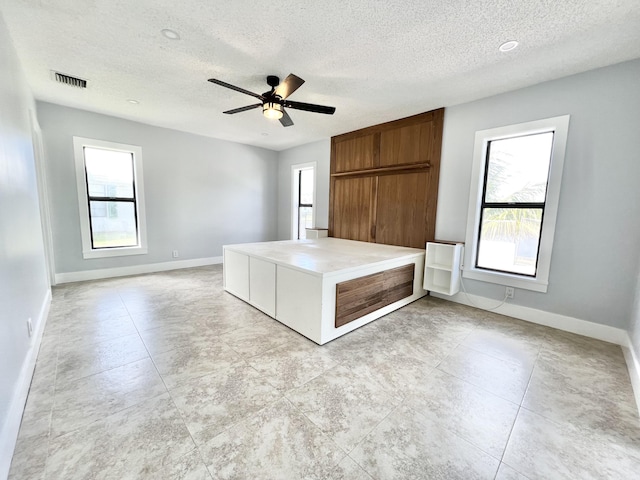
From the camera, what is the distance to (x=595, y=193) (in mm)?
2631

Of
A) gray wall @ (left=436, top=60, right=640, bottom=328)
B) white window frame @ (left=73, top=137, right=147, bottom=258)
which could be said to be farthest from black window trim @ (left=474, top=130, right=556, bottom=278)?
white window frame @ (left=73, top=137, right=147, bottom=258)

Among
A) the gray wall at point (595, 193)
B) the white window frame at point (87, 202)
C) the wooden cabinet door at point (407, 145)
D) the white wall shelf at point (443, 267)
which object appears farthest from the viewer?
the white window frame at point (87, 202)

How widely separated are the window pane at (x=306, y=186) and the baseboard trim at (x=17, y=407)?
4.88m

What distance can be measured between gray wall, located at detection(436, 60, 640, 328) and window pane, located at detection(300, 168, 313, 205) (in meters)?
3.94

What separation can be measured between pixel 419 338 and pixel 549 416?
Result: 42.7 inches

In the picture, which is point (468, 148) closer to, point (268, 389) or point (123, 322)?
point (268, 389)

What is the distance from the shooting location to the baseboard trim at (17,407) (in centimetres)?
120

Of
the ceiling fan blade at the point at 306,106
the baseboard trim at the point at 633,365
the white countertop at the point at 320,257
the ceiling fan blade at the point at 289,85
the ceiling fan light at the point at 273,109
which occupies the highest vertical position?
the ceiling fan blade at the point at 289,85

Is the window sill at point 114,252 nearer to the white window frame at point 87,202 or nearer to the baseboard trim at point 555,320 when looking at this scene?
the white window frame at point 87,202

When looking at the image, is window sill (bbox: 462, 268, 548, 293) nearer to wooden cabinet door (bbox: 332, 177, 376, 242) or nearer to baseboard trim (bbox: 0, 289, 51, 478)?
wooden cabinet door (bbox: 332, 177, 376, 242)

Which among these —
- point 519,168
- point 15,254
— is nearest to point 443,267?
point 519,168

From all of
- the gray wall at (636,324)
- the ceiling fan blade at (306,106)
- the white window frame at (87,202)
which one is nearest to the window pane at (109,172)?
the white window frame at (87,202)

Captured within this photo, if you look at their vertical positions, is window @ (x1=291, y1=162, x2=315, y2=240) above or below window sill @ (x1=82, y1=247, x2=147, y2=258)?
above

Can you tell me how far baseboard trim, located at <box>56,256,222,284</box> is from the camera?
4.13 metres
